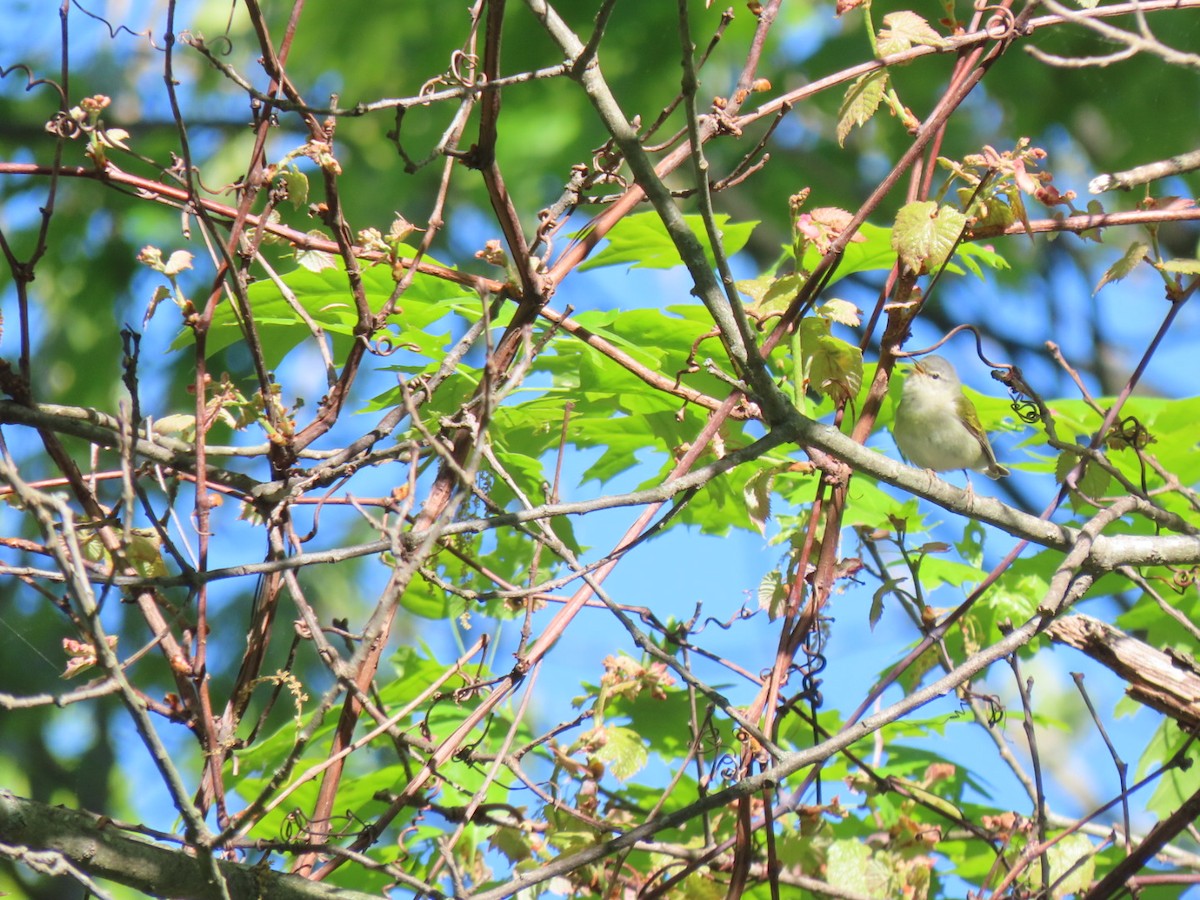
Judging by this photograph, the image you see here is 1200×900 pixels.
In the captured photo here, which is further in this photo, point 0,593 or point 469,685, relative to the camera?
point 0,593

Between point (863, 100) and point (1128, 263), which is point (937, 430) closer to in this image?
point (1128, 263)

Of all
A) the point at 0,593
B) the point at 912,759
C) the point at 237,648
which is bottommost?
the point at 912,759

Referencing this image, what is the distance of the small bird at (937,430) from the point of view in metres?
3.36

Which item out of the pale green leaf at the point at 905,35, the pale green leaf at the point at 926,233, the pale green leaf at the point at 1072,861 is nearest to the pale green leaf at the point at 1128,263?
the pale green leaf at the point at 926,233

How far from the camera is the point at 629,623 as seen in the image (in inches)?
67.7

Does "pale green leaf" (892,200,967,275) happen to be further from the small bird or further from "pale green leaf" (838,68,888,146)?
the small bird

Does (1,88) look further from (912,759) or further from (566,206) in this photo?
(912,759)

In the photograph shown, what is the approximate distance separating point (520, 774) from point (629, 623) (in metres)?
0.46

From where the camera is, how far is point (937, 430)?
3.42 m

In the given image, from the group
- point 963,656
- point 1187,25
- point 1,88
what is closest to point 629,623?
point 963,656

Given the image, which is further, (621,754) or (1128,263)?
(621,754)

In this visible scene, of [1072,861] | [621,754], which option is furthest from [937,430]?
[621,754]

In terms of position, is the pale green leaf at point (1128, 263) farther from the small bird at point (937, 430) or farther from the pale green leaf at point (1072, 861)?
the small bird at point (937, 430)

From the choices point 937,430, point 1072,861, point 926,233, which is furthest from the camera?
point 937,430
